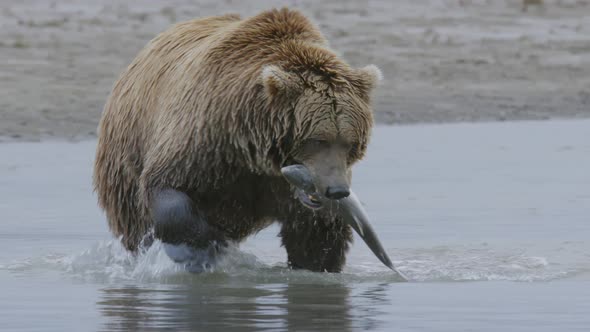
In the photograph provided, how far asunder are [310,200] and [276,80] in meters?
0.55

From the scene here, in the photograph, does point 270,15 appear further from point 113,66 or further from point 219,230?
point 113,66

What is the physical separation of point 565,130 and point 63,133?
4607 millimetres

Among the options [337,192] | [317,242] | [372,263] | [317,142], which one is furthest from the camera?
[372,263]

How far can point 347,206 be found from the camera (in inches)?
289

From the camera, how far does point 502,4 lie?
2183 centimetres

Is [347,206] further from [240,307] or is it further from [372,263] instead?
[372,263]

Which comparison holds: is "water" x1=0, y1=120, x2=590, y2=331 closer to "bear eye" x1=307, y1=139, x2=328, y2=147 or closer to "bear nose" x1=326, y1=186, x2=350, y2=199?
"bear nose" x1=326, y1=186, x2=350, y2=199

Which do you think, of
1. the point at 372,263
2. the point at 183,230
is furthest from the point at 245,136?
the point at 372,263

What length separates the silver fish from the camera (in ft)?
23.1

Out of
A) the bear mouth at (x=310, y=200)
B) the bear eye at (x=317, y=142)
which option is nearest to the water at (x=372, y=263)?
the bear mouth at (x=310, y=200)

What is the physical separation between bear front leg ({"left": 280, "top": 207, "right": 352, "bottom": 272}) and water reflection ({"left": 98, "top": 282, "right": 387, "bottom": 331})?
0.31 meters

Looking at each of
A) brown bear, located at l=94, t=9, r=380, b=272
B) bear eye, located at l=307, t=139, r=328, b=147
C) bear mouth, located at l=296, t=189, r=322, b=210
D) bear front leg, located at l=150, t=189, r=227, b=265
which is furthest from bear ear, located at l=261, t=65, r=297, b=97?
bear front leg, located at l=150, t=189, r=227, b=265

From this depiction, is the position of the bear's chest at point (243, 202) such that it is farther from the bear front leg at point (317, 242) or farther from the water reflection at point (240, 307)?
the water reflection at point (240, 307)

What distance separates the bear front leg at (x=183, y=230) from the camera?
7336mm
